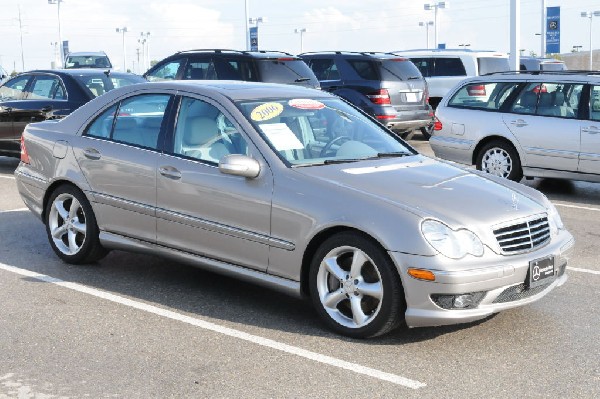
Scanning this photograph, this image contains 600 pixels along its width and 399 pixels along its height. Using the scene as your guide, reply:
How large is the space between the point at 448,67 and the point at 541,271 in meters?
16.9

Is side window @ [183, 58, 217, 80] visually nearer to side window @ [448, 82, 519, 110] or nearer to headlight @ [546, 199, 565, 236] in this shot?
side window @ [448, 82, 519, 110]

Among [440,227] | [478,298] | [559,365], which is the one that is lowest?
[559,365]

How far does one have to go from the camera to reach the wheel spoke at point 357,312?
5.45m

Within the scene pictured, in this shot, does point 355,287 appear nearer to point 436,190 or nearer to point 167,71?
point 436,190

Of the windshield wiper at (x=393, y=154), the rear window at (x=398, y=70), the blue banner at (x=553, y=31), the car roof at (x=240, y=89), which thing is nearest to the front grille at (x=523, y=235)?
the windshield wiper at (x=393, y=154)

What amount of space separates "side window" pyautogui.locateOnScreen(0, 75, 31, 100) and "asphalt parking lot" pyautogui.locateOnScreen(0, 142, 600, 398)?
743cm

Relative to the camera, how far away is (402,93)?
17.1 metres

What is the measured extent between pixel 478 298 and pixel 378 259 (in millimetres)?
610

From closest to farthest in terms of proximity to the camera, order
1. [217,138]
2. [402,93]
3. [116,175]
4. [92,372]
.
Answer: [92,372] < [217,138] < [116,175] < [402,93]

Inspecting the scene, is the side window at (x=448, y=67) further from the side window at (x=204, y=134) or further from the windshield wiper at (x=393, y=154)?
the side window at (x=204, y=134)

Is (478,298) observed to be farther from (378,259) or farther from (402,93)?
(402,93)

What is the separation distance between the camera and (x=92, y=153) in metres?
7.09

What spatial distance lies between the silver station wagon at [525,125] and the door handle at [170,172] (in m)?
6.37

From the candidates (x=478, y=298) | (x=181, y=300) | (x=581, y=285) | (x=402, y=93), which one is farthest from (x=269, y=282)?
(x=402, y=93)
